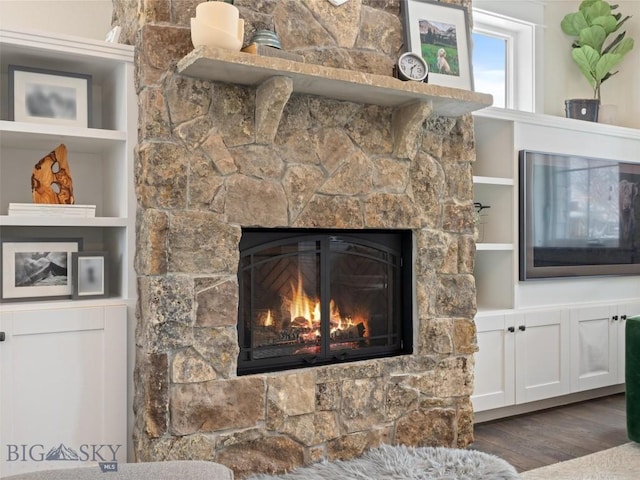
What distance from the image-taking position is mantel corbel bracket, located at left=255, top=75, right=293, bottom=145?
2.30 meters

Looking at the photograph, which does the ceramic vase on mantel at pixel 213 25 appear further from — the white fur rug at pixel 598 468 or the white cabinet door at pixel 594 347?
the white cabinet door at pixel 594 347

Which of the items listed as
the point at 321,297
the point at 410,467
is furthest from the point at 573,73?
the point at 410,467

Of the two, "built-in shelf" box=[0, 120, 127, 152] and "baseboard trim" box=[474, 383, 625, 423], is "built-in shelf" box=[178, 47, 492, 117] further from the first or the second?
"baseboard trim" box=[474, 383, 625, 423]

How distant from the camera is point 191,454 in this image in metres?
2.31

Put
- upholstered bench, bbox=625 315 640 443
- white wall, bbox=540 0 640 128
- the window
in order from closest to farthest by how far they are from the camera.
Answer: upholstered bench, bbox=625 315 640 443, the window, white wall, bbox=540 0 640 128

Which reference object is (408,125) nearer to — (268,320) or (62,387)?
(268,320)

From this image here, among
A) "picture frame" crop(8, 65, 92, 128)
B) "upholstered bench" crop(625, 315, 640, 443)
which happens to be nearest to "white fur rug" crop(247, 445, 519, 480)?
"upholstered bench" crop(625, 315, 640, 443)

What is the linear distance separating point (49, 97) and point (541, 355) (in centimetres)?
297

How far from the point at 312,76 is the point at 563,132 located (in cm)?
212

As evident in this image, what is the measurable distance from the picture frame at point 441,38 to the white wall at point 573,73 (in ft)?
4.93

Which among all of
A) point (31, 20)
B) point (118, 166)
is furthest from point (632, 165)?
A: point (31, 20)

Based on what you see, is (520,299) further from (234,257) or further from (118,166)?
(118,166)

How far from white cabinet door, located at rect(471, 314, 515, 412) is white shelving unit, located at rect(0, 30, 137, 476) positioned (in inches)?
74.6

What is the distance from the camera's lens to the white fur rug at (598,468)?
2632 millimetres
